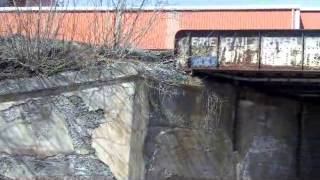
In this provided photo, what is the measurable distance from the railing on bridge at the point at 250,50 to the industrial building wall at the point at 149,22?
55.2 inches

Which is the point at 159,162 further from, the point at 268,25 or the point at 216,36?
the point at 268,25

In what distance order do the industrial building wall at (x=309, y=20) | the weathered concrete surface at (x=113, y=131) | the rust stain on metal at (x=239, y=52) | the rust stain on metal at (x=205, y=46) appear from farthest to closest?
the industrial building wall at (x=309, y=20) < the rust stain on metal at (x=205, y=46) < the rust stain on metal at (x=239, y=52) < the weathered concrete surface at (x=113, y=131)

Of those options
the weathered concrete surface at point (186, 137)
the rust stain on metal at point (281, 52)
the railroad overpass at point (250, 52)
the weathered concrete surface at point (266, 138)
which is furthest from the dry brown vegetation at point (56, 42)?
the weathered concrete surface at point (266, 138)

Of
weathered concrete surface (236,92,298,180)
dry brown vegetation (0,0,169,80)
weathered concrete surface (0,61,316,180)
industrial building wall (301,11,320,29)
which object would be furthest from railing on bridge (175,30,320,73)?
industrial building wall (301,11,320,29)

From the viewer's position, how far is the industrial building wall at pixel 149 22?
514 inches

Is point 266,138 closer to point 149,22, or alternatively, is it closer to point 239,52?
point 239,52

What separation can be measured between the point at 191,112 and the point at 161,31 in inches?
344

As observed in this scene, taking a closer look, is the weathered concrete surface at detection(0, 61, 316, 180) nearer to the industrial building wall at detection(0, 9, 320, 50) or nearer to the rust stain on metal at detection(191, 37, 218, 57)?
the rust stain on metal at detection(191, 37, 218, 57)

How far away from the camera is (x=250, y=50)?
12789mm

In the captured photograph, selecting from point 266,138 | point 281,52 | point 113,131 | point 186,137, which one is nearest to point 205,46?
point 281,52

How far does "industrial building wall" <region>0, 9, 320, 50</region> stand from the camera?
514 inches

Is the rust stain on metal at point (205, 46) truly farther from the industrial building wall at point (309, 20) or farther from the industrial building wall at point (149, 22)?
the industrial building wall at point (309, 20)

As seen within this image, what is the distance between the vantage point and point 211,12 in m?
27.3

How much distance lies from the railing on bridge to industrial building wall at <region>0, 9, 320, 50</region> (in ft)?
4.60
